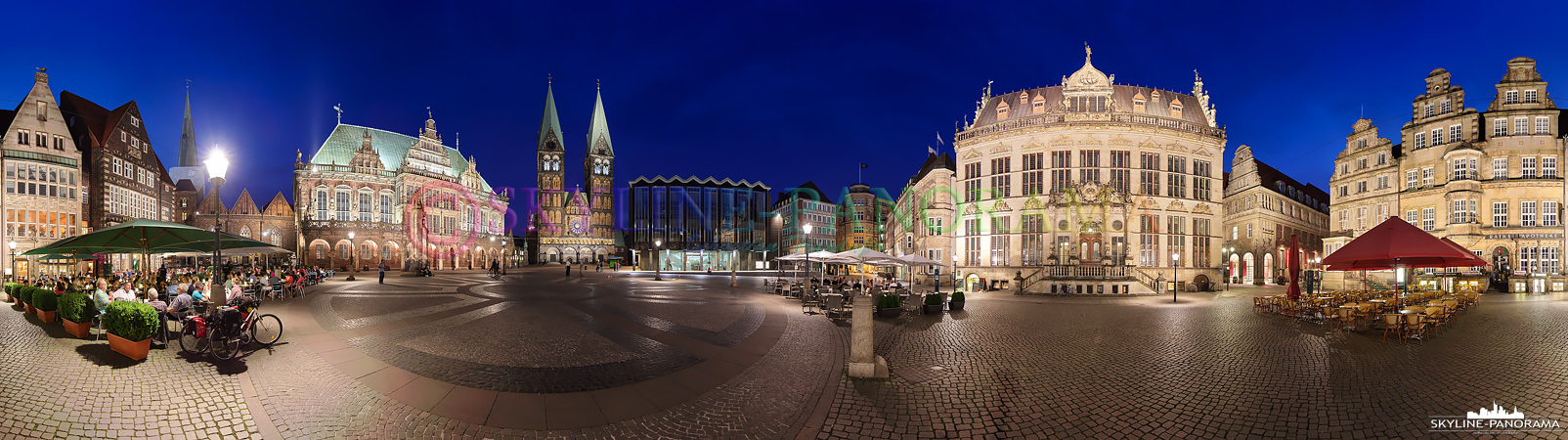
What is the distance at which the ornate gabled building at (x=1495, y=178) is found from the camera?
28875 mm

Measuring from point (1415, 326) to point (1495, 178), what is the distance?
3281cm

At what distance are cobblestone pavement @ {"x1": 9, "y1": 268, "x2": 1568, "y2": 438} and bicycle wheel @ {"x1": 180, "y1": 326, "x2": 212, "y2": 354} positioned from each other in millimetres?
A: 333

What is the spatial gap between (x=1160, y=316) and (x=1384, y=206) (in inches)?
1266

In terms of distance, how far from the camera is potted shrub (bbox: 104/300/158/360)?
843 cm

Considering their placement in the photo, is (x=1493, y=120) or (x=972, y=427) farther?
(x=1493, y=120)

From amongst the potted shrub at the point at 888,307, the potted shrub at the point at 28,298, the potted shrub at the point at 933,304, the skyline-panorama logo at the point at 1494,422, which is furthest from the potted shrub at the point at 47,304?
the skyline-panorama logo at the point at 1494,422

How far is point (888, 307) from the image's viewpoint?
47.5 feet

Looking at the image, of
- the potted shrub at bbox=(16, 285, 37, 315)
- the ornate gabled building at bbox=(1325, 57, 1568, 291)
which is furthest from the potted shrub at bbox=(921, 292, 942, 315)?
the ornate gabled building at bbox=(1325, 57, 1568, 291)

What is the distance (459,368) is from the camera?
8.06 meters

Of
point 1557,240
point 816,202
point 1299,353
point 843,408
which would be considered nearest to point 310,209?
point 816,202

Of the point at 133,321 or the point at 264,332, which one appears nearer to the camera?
the point at 133,321

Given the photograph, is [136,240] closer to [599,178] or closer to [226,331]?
[226,331]

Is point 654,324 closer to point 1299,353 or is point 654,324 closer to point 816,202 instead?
point 1299,353

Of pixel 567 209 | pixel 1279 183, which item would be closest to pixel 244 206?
pixel 567 209
